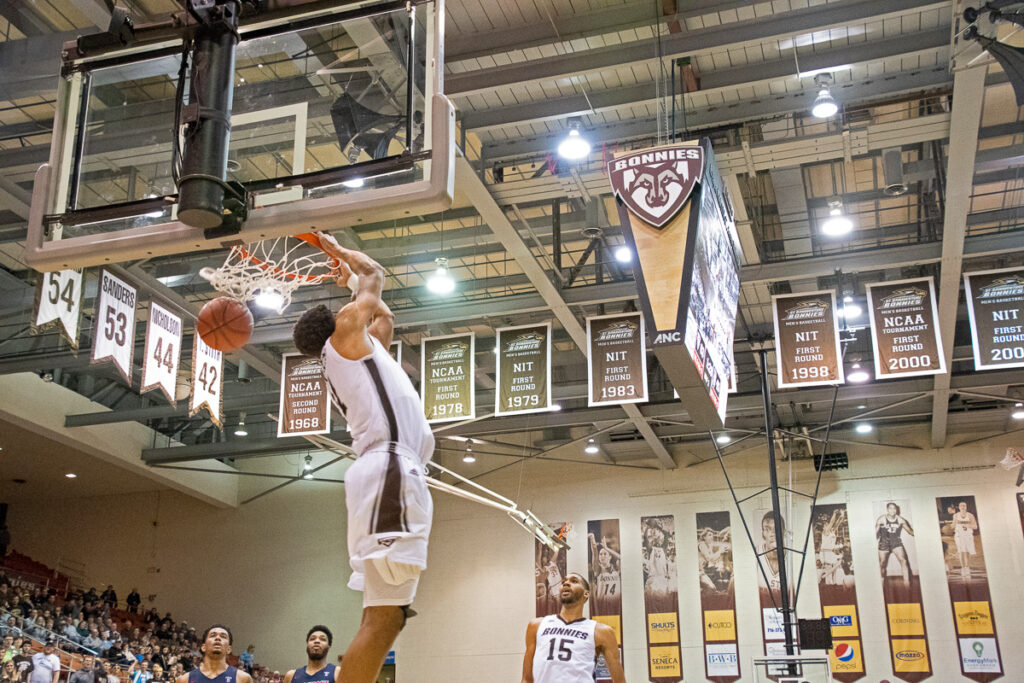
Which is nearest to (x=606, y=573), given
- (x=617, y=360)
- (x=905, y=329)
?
(x=617, y=360)

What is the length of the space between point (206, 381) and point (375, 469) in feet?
36.5

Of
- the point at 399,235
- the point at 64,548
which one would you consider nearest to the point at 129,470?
the point at 64,548

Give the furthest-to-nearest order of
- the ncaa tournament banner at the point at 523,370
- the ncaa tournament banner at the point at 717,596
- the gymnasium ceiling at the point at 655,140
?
the ncaa tournament banner at the point at 717,596, the ncaa tournament banner at the point at 523,370, the gymnasium ceiling at the point at 655,140

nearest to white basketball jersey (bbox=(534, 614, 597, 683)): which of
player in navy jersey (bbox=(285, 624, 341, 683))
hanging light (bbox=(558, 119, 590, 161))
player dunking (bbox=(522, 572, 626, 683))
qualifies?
player dunking (bbox=(522, 572, 626, 683))

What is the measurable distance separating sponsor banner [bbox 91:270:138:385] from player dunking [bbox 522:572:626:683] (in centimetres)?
728

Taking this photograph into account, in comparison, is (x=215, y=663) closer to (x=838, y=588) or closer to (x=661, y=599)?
(x=661, y=599)

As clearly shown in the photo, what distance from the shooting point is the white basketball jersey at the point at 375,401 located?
3740 millimetres

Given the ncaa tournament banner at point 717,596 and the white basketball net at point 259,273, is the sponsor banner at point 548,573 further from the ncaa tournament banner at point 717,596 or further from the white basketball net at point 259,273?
the white basketball net at point 259,273

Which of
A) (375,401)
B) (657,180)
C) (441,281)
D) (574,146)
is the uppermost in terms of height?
(574,146)

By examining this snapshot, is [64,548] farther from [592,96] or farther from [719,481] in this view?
[592,96]

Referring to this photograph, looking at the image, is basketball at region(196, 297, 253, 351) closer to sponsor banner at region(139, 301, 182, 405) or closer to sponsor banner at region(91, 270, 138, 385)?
sponsor banner at region(91, 270, 138, 385)

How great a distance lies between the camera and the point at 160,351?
44.0 ft

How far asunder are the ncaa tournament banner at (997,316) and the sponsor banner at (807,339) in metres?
1.76

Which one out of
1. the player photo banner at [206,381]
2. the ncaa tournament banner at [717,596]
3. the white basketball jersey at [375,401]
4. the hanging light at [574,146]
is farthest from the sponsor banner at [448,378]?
the white basketball jersey at [375,401]
